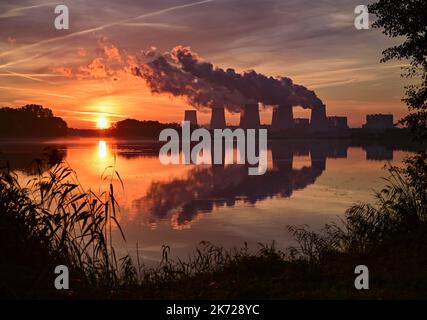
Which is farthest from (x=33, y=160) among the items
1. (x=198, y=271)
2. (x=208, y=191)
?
(x=208, y=191)

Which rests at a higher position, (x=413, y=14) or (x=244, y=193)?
(x=413, y=14)

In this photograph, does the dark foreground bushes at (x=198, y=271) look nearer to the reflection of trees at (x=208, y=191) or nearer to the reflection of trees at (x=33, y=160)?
the reflection of trees at (x=33, y=160)

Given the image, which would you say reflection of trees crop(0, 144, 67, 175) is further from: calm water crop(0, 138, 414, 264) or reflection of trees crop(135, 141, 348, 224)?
reflection of trees crop(135, 141, 348, 224)

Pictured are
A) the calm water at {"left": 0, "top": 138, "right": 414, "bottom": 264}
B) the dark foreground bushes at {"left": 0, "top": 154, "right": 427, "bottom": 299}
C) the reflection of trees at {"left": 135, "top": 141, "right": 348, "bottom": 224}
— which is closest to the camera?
the dark foreground bushes at {"left": 0, "top": 154, "right": 427, "bottom": 299}

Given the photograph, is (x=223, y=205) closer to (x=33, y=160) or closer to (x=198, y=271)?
(x=198, y=271)

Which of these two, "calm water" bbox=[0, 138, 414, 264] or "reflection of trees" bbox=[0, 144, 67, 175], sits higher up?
"reflection of trees" bbox=[0, 144, 67, 175]

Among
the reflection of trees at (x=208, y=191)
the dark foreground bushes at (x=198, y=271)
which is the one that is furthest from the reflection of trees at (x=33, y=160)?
the reflection of trees at (x=208, y=191)

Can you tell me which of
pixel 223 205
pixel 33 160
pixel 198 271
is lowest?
pixel 223 205

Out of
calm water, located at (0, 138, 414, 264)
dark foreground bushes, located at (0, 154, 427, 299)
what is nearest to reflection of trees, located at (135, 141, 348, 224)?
calm water, located at (0, 138, 414, 264)

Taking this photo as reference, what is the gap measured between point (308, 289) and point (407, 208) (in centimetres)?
639

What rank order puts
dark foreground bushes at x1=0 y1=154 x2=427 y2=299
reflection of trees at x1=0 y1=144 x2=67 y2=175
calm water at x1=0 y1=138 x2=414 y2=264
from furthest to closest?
calm water at x1=0 y1=138 x2=414 y2=264 → reflection of trees at x1=0 y1=144 x2=67 y2=175 → dark foreground bushes at x1=0 y1=154 x2=427 y2=299

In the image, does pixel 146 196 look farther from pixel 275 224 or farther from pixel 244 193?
pixel 275 224

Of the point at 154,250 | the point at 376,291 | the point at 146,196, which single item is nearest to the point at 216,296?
the point at 376,291

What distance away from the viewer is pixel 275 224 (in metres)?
22.8
